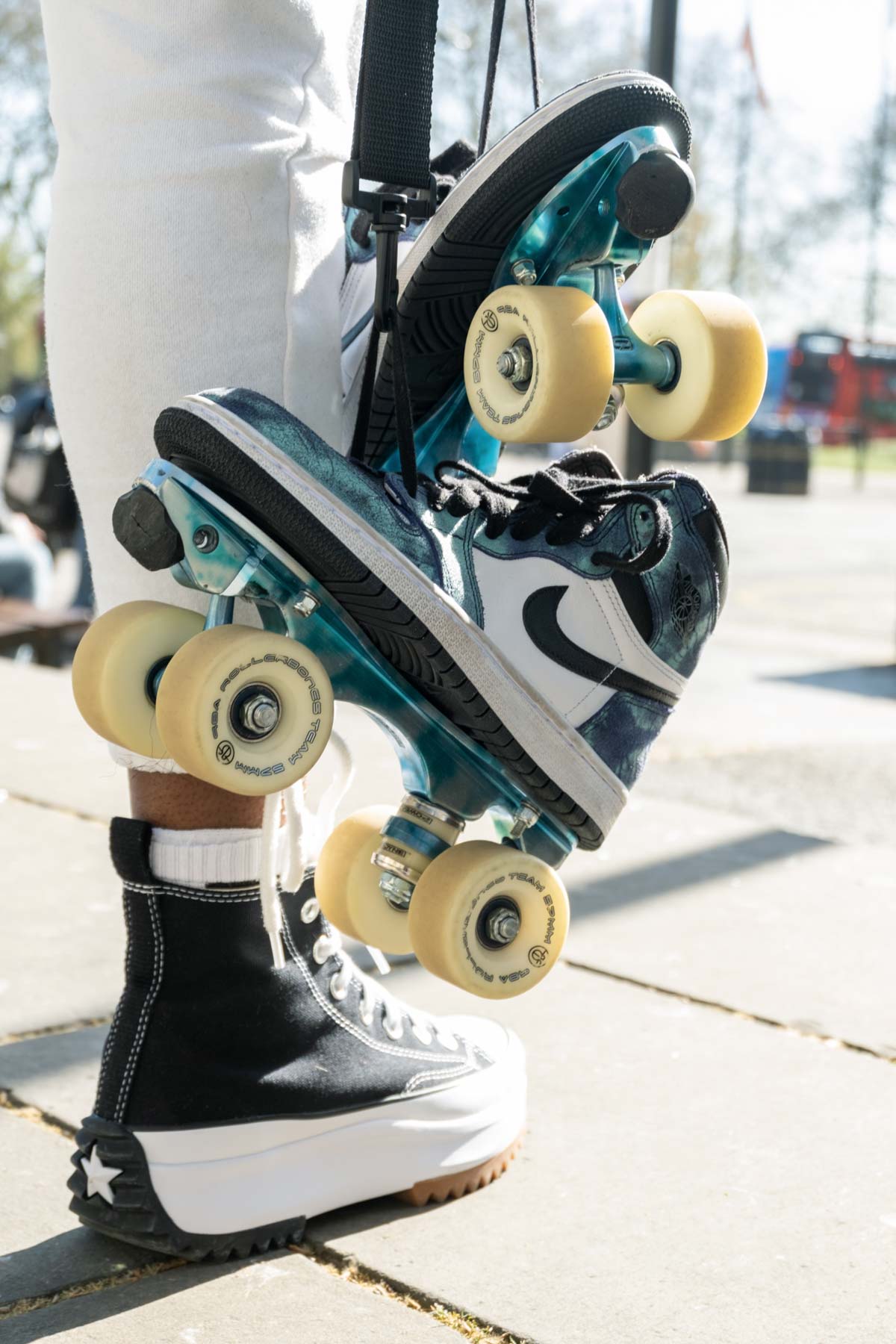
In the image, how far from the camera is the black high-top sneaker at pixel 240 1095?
1303 millimetres

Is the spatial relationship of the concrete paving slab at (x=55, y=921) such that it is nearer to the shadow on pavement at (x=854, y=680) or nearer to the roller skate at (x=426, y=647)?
the roller skate at (x=426, y=647)

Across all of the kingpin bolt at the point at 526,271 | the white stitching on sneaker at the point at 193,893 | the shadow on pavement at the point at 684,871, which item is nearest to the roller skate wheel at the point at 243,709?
the white stitching on sneaker at the point at 193,893

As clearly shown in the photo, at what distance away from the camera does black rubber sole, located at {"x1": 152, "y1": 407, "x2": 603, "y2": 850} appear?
3.69 feet

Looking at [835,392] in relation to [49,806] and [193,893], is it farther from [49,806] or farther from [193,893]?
[193,893]

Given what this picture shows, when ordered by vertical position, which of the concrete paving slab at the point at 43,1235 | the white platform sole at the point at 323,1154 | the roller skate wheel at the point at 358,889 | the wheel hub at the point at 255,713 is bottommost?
the concrete paving slab at the point at 43,1235

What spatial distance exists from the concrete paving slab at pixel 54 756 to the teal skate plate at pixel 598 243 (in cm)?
148

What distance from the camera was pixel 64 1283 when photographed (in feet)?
4.12

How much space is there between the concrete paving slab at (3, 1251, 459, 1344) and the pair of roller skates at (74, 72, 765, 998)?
0.94 feet

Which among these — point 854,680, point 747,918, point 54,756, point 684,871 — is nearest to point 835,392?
point 854,680

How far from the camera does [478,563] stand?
128cm

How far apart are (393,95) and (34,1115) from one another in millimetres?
1128

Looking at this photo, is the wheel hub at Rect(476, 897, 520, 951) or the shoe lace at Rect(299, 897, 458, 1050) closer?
the wheel hub at Rect(476, 897, 520, 951)

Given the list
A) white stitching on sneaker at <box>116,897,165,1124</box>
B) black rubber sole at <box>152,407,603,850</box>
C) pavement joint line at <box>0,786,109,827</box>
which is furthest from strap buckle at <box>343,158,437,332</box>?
pavement joint line at <box>0,786,109,827</box>

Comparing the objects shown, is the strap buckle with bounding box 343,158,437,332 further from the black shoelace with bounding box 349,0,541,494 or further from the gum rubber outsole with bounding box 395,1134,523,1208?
the gum rubber outsole with bounding box 395,1134,523,1208
